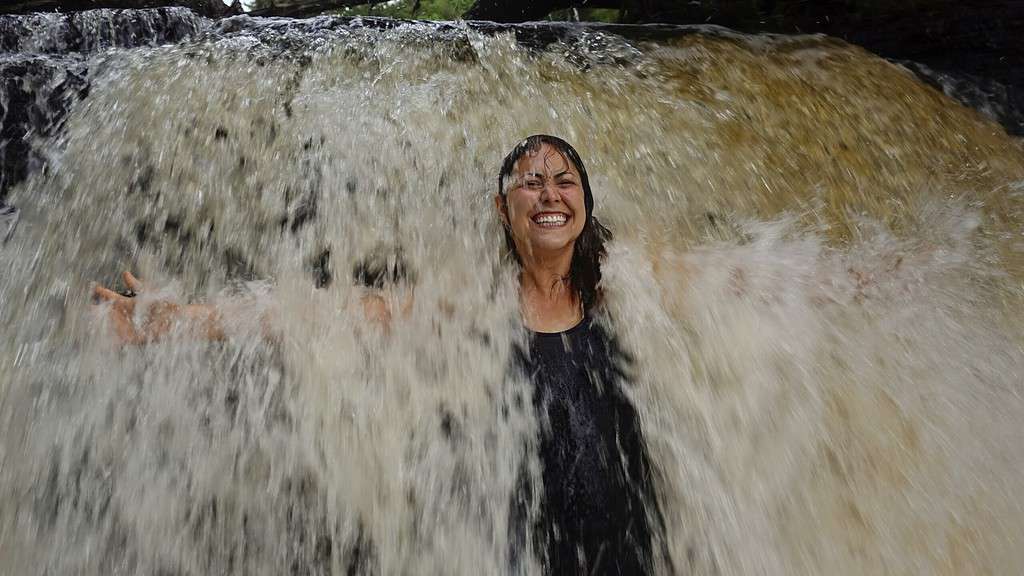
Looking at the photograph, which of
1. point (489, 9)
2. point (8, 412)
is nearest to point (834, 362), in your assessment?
point (8, 412)

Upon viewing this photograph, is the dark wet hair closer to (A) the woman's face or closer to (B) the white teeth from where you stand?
(A) the woman's face

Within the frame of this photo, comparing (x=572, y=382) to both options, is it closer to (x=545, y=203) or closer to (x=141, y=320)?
(x=545, y=203)

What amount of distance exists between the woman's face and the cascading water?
0.30m

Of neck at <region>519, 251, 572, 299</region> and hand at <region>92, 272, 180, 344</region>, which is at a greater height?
neck at <region>519, 251, 572, 299</region>

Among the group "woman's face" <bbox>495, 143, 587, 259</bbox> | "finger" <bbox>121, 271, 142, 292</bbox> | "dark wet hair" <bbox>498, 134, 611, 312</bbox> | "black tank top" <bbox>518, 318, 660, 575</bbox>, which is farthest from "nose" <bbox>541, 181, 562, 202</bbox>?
"finger" <bbox>121, 271, 142, 292</bbox>

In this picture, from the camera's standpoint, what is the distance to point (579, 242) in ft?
6.86

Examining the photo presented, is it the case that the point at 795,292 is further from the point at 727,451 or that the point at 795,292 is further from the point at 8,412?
the point at 8,412

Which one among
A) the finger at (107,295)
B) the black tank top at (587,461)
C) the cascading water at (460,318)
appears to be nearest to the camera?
the black tank top at (587,461)

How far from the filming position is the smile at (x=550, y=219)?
6.26 ft

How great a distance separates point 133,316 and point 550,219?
4.17ft

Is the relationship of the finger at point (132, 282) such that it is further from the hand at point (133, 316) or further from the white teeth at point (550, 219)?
the white teeth at point (550, 219)

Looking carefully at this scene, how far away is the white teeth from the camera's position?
191 centimetres

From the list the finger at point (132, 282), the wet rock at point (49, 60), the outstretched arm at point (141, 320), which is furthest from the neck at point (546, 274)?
the wet rock at point (49, 60)

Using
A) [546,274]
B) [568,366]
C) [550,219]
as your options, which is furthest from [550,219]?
[568,366]
